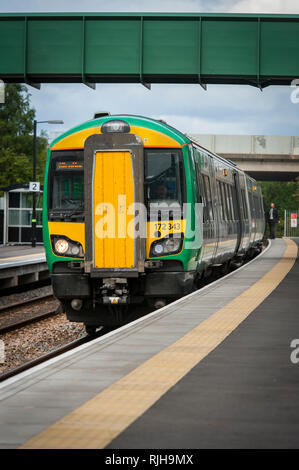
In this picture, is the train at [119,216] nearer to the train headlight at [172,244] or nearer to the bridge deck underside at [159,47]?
the train headlight at [172,244]

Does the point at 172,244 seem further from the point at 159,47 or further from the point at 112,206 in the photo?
the point at 159,47

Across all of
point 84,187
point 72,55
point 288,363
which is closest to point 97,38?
point 72,55

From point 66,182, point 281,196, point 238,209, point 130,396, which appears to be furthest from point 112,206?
point 281,196

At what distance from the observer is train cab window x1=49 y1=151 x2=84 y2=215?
1243 centimetres

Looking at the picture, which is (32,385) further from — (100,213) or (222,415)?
(100,213)

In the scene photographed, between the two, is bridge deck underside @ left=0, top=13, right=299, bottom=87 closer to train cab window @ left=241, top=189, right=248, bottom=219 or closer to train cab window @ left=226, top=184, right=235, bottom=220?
train cab window @ left=241, top=189, right=248, bottom=219

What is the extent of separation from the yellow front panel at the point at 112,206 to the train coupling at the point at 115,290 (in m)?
0.24

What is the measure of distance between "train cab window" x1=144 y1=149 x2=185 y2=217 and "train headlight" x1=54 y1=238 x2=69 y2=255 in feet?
4.73

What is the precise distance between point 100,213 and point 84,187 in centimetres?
46

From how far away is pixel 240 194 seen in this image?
2256 centimetres

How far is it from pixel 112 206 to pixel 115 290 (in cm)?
126

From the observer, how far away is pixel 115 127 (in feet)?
40.4

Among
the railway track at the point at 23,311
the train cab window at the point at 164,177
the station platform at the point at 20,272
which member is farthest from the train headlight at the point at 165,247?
the station platform at the point at 20,272

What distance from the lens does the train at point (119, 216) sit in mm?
12148
